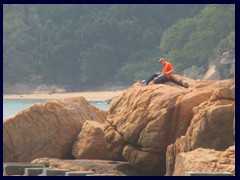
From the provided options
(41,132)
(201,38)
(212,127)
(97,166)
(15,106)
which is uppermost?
(201,38)

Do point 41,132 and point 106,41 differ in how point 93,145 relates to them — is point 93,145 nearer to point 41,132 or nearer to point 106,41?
point 41,132

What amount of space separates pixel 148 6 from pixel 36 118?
64547 mm

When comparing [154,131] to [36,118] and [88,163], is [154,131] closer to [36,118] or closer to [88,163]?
[88,163]

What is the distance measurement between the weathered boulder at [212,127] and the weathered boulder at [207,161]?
132 cm

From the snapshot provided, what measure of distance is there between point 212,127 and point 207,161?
6.77 ft

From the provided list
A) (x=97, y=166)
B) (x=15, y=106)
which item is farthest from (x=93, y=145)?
(x=15, y=106)

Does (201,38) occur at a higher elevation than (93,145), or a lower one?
higher

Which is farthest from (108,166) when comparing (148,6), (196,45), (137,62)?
(148,6)

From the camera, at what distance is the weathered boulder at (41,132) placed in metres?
18.0

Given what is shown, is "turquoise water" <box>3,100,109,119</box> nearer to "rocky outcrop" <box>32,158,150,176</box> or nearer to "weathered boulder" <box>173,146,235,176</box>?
"rocky outcrop" <box>32,158,150,176</box>

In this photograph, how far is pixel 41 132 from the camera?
18234mm

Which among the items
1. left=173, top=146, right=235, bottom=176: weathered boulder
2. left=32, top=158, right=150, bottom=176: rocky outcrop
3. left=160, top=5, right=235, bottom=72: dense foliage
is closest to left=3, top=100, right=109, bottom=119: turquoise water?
left=160, top=5, right=235, bottom=72: dense foliage

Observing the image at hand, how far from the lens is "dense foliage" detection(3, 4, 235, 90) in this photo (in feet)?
238

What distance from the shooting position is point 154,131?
15898 millimetres
